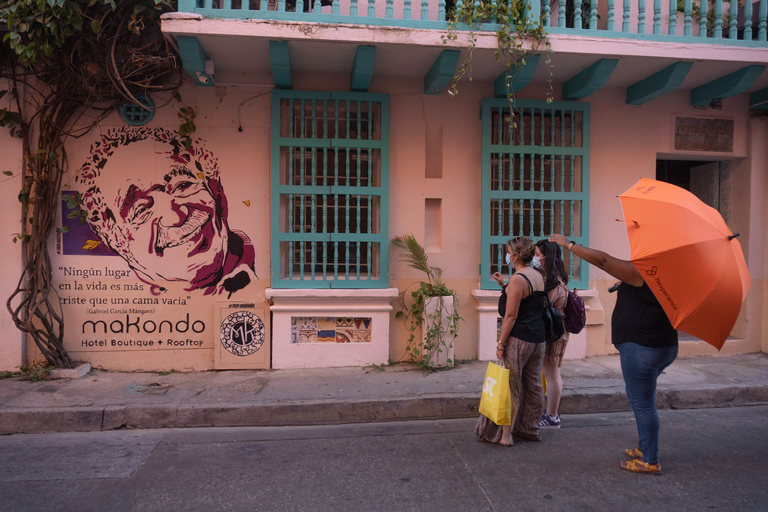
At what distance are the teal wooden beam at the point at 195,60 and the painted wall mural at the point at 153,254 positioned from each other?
0.79 metres

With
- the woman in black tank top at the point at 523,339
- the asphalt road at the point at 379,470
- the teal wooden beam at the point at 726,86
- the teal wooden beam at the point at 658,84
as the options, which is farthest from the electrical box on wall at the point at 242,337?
the teal wooden beam at the point at 726,86

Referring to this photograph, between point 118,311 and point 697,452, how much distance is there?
19.9ft

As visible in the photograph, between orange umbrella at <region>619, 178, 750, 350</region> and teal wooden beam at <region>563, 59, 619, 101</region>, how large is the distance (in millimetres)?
3078

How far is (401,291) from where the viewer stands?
6.25 m

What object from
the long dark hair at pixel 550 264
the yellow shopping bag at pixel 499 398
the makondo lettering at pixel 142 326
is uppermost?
the long dark hair at pixel 550 264

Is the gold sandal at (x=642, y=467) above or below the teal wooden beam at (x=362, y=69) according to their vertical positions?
below

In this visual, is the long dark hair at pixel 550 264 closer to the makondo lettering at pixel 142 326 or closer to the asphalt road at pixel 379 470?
the asphalt road at pixel 379 470

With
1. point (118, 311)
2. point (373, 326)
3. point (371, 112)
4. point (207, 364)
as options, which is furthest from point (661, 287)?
point (118, 311)

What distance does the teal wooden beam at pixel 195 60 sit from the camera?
502cm

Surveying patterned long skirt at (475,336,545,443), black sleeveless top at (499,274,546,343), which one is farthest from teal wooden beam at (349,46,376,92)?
patterned long skirt at (475,336,545,443)

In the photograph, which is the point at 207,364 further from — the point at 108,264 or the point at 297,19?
the point at 297,19

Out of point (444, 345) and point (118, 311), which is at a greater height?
point (118, 311)

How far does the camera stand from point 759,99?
6574 mm

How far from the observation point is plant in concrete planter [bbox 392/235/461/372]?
5.88 metres
